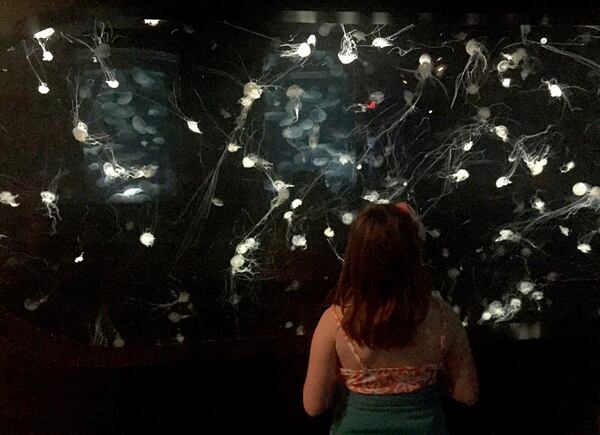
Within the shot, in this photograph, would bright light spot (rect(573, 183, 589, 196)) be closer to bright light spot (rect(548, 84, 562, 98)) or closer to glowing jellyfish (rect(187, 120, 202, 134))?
bright light spot (rect(548, 84, 562, 98))

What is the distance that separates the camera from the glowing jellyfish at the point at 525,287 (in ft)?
8.51

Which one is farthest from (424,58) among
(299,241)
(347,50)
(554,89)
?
(299,241)

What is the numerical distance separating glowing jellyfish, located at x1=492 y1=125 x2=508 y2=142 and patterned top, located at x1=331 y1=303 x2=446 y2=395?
1.42 meters

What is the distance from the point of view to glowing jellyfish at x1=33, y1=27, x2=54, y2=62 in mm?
1851

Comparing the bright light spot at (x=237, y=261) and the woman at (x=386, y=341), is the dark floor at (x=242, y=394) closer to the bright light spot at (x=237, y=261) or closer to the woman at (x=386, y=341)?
the bright light spot at (x=237, y=261)

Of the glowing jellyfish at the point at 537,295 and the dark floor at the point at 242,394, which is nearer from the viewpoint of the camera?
the dark floor at the point at 242,394

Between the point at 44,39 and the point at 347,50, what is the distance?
1.28 m

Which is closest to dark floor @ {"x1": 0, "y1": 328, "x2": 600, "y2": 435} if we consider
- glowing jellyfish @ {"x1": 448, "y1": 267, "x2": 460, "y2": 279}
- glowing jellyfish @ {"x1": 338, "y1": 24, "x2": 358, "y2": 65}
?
glowing jellyfish @ {"x1": 448, "y1": 267, "x2": 460, "y2": 279}

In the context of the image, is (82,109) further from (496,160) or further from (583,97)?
(583,97)

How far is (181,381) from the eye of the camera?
6.94 feet

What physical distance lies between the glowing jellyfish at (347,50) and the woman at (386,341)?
1150 mm

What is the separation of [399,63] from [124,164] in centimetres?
136

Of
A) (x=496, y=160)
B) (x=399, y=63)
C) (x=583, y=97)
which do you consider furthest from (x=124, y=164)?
(x=583, y=97)

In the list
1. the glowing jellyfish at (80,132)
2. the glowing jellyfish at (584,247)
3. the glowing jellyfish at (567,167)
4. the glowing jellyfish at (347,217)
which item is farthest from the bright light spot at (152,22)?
the glowing jellyfish at (584,247)
